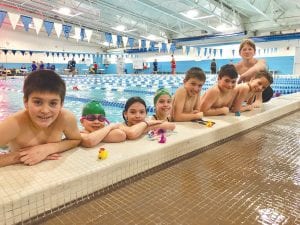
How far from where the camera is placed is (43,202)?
1.29 meters

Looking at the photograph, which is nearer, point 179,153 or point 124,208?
point 124,208

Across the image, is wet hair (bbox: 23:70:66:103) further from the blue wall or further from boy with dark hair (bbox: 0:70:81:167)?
the blue wall

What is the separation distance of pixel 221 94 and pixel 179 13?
45.7 ft

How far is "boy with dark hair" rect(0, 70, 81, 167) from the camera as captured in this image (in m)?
1.47

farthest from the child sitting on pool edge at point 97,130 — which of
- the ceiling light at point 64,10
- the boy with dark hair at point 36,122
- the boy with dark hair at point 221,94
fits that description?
the ceiling light at point 64,10

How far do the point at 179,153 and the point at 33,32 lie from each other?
2716 centimetres

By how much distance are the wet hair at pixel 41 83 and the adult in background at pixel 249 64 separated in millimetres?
3073

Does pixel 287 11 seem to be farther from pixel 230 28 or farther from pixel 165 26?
pixel 165 26

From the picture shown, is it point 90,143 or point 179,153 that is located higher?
point 90,143

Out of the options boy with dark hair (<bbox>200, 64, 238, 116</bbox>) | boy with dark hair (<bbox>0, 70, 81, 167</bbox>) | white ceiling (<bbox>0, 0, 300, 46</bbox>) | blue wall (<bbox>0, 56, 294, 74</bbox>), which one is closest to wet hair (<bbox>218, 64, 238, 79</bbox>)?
boy with dark hair (<bbox>200, 64, 238, 116</bbox>)

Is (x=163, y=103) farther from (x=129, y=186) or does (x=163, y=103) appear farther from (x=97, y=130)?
(x=129, y=186)

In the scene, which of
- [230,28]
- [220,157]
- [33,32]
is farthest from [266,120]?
[33,32]

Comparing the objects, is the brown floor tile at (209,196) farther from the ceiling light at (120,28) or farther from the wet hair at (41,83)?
the ceiling light at (120,28)

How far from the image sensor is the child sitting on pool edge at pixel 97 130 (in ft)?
6.06
